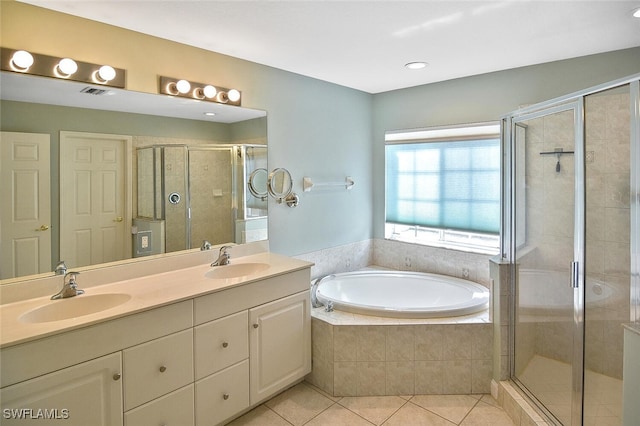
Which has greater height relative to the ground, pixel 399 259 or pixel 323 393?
pixel 399 259

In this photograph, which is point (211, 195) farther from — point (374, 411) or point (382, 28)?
point (374, 411)

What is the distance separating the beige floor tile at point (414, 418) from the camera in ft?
7.46

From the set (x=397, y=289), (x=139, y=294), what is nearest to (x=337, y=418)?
(x=139, y=294)

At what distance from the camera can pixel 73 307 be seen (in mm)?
1907

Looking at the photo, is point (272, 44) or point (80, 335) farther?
point (272, 44)

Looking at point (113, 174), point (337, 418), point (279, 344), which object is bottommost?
point (337, 418)

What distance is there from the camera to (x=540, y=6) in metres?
1.96

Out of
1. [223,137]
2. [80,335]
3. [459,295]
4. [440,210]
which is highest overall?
[223,137]

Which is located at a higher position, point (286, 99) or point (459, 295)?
point (286, 99)

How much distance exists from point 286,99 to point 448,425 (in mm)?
2646

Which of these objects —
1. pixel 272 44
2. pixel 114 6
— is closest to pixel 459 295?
pixel 272 44

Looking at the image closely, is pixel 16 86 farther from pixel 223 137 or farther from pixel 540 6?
pixel 540 6

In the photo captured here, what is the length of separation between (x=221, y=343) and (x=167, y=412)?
0.41 metres

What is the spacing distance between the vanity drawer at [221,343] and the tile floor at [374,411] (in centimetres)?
47
